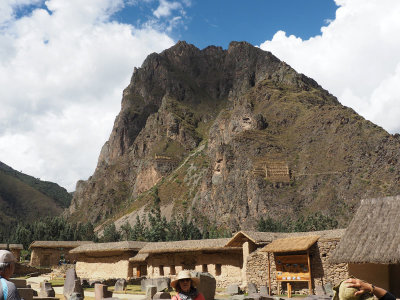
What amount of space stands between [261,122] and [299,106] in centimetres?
1347

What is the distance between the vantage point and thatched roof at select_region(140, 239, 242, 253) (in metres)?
31.5

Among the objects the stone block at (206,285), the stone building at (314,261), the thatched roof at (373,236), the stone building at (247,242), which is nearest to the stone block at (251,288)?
the stone building at (314,261)

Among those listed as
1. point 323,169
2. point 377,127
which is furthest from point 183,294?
point 377,127

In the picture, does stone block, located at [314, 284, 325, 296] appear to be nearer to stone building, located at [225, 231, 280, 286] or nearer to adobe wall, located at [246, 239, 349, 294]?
adobe wall, located at [246, 239, 349, 294]

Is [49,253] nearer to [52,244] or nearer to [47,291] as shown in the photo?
[52,244]

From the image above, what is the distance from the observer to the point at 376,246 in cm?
1802

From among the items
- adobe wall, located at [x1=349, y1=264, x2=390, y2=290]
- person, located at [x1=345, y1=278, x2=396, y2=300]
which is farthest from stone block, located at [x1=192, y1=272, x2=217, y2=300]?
person, located at [x1=345, y1=278, x2=396, y2=300]

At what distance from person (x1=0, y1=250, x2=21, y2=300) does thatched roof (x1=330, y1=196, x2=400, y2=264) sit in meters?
15.9

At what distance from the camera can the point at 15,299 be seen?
492 centimetres

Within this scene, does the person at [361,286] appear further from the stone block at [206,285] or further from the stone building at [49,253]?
the stone building at [49,253]

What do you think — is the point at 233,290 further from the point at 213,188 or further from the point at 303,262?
the point at 213,188

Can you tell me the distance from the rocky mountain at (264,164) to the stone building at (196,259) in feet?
170

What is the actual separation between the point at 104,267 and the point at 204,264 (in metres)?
12.8

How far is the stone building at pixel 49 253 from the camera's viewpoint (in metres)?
52.0
